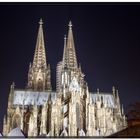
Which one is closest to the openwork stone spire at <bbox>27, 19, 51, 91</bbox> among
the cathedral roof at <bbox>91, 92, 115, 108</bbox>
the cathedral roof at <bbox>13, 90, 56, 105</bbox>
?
the cathedral roof at <bbox>13, 90, 56, 105</bbox>

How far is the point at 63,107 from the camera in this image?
35.7 feet

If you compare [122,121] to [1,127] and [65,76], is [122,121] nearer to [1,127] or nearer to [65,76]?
[1,127]

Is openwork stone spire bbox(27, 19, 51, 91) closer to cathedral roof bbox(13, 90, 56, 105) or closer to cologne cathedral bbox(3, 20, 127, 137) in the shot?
cologne cathedral bbox(3, 20, 127, 137)

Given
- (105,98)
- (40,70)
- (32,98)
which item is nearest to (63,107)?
(32,98)

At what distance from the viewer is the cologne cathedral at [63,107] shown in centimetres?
845

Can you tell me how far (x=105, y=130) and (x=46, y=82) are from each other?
4.20 meters

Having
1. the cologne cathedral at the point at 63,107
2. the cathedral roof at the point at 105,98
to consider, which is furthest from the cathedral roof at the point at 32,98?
the cathedral roof at the point at 105,98

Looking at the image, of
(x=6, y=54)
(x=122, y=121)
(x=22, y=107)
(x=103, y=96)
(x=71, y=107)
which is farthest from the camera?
(x=22, y=107)

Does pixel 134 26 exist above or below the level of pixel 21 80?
above

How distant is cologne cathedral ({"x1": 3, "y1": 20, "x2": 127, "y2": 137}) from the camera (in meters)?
8.45

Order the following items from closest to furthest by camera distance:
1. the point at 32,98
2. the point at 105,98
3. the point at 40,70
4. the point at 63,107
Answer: the point at 105,98 → the point at 63,107 → the point at 32,98 → the point at 40,70

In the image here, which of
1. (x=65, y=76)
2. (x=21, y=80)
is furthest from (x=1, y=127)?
(x=65, y=76)

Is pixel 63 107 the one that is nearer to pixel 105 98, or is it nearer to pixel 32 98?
pixel 32 98

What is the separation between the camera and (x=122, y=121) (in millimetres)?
8430
